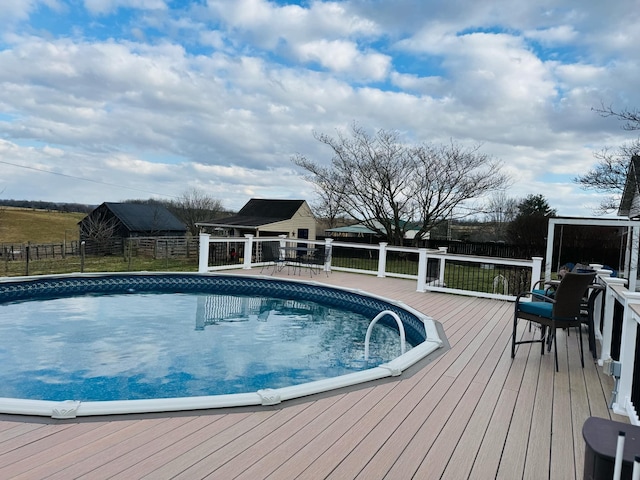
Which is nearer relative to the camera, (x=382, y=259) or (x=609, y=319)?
(x=609, y=319)

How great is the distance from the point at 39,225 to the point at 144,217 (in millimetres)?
7913

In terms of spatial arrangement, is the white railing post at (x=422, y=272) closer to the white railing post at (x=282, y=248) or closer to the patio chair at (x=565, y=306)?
the white railing post at (x=282, y=248)

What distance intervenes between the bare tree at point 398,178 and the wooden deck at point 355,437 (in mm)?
16619

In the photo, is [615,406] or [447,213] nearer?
[615,406]

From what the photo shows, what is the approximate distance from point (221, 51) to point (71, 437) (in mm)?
11652

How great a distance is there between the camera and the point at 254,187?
3002cm

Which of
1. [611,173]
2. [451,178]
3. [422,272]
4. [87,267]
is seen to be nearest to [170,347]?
[422,272]

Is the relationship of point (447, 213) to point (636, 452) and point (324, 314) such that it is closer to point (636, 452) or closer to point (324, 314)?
point (324, 314)

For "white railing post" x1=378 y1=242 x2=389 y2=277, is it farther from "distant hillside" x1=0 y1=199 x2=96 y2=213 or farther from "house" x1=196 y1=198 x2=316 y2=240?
"distant hillside" x1=0 y1=199 x2=96 y2=213

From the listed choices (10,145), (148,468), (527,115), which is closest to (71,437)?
(148,468)

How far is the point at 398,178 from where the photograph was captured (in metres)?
20.0

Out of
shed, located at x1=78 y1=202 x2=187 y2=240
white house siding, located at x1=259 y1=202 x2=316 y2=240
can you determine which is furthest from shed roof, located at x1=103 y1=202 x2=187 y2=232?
white house siding, located at x1=259 y1=202 x2=316 y2=240

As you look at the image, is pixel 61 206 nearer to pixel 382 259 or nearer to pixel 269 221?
pixel 269 221

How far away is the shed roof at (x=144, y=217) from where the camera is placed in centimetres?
2628
